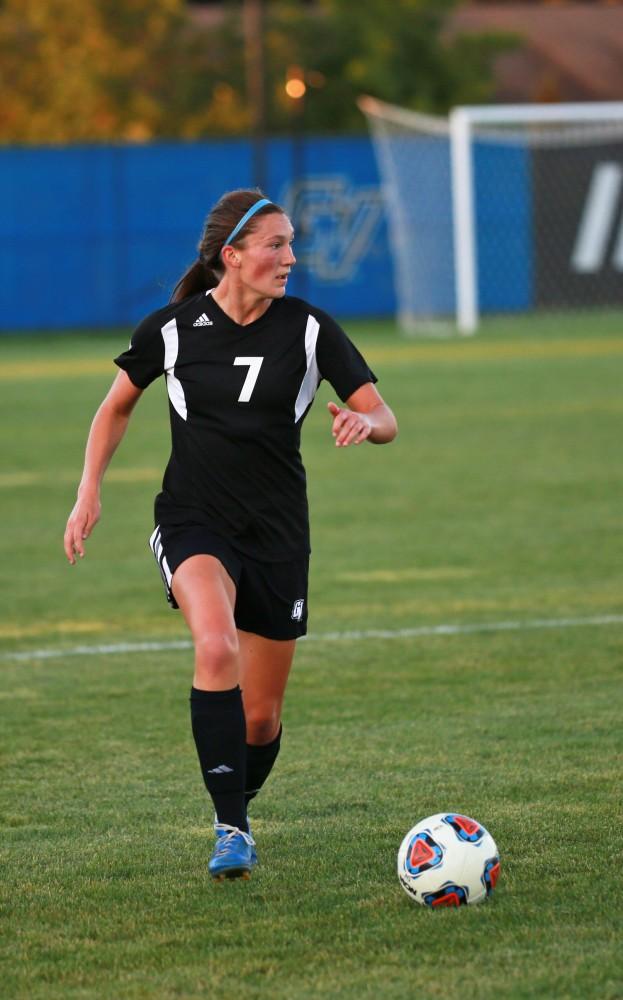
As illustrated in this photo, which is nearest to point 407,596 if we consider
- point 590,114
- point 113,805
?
point 113,805

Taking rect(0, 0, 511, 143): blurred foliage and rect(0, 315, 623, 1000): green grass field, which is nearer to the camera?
rect(0, 315, 623, 1000): green grass field

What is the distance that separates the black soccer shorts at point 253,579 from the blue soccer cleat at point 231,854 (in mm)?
617

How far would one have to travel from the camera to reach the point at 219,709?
5.09 metres

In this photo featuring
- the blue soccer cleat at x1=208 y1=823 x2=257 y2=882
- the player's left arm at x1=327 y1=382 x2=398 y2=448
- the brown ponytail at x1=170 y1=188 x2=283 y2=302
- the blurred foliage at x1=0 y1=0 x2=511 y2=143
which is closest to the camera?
the blue soccer cleat at x1=208 y1=823 x2=257 y2=882

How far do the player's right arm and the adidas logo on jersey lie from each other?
0.28m

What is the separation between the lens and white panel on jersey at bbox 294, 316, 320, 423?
546 cm

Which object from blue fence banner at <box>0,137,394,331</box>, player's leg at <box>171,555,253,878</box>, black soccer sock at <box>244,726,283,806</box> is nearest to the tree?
blue fence banner at <box>0,137,394,331</box>

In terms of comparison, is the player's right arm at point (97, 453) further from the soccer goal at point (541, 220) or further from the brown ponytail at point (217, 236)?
the soccer goal at point (541, 220)

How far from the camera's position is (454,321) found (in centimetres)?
3167

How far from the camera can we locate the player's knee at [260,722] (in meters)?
5.53

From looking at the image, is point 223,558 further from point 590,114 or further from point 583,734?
point 590,114

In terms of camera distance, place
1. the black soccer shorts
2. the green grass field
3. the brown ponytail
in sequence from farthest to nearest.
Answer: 1. the brown ponytail
2. the black soccer shorts
3. the green grass field

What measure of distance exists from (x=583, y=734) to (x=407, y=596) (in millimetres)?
3078

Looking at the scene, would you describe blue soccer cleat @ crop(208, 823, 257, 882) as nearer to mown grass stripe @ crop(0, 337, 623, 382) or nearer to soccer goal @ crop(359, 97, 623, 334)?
mown grass stripe @ crop(0, 337, 623, 382)
